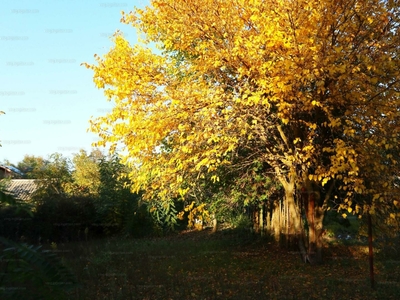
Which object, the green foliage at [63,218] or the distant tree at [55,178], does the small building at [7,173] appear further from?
the distant tree at [55,178]

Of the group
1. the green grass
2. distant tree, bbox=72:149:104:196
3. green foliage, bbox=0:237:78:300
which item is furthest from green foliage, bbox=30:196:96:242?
green foliage, bbox=0:237:78:300

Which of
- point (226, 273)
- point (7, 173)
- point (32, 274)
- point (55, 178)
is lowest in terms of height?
point (226, 273)

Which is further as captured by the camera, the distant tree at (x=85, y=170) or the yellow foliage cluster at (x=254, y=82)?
the distant tree at (x=85, y=170)

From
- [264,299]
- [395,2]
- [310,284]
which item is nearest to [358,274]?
[310,284]

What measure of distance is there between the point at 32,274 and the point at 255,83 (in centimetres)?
824

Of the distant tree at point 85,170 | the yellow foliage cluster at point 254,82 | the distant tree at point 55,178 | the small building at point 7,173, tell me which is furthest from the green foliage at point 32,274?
the distant tree at point 85,170

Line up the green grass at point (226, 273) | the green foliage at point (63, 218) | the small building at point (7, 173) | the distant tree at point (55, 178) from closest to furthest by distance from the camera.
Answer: the small building at point (7, 173), the green grass at point (226, 273), the green foliage at point (63, 218), the distant tree at point (55, 178)

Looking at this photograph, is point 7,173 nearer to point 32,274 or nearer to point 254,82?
point 32,274

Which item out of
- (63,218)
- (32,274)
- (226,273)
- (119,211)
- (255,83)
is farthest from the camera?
(119,211)

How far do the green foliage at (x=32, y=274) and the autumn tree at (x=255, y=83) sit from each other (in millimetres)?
6881

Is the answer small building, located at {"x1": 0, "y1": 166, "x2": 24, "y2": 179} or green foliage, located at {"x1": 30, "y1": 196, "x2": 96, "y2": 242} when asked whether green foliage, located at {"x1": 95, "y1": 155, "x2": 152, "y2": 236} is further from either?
small building, located at {"x1": 0, "y1": 166, "x2": 24, "y2": 179}

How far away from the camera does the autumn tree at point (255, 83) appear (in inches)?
315

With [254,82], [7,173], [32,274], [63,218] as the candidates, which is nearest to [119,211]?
[63,218]

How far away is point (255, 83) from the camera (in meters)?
9.01
